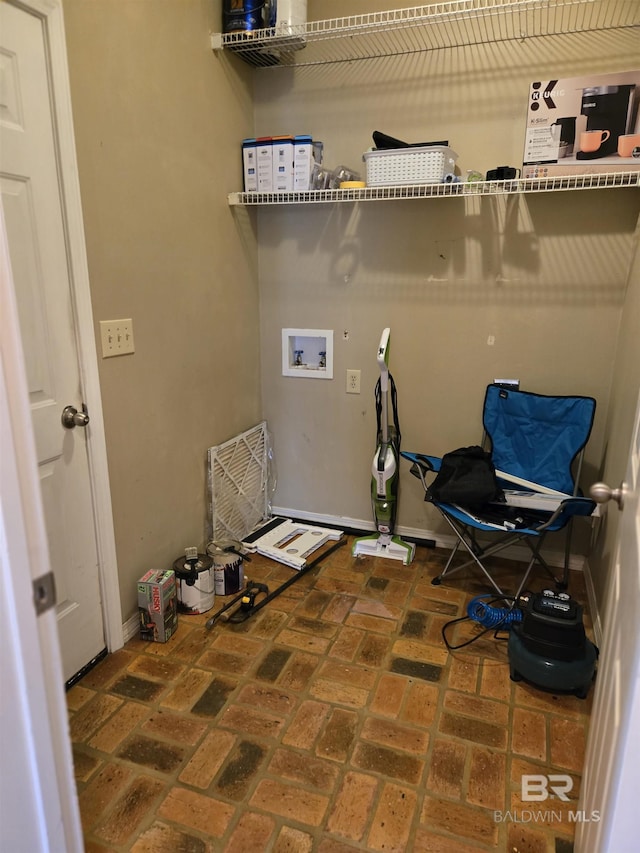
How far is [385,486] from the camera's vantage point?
279cm

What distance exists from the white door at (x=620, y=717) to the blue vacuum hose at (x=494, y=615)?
101 centimetres

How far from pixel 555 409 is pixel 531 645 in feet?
3.77

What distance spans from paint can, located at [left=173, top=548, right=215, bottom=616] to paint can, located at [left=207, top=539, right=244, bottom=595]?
3.4 inches

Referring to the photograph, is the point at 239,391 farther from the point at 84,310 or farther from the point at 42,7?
the point at 42,7

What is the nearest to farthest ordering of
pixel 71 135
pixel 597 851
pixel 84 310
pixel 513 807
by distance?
pixel 597 851 < pixel 513 807 < pixel 71 135 < pixel 84 310

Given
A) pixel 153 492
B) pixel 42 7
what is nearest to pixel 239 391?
pixel 153 492

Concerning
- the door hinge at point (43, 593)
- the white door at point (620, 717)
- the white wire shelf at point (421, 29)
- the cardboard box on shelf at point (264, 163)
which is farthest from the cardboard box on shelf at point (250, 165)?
the door hinge at point (43, 593)

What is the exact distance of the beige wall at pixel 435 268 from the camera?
2488 millimetres

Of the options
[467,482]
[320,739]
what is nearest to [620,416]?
[467,482]

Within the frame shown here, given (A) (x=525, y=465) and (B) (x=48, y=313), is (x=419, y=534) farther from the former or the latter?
(B) (x=48, y=313)

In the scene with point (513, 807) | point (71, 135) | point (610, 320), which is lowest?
point (513, 807)

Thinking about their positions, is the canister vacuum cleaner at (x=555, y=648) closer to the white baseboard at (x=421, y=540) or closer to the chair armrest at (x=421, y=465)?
the white baseboard at (x=421, y=540)

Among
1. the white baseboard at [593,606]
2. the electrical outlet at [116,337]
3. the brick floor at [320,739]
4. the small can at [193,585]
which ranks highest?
the electrical outlet at [116,337]

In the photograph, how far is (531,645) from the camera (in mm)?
1934
